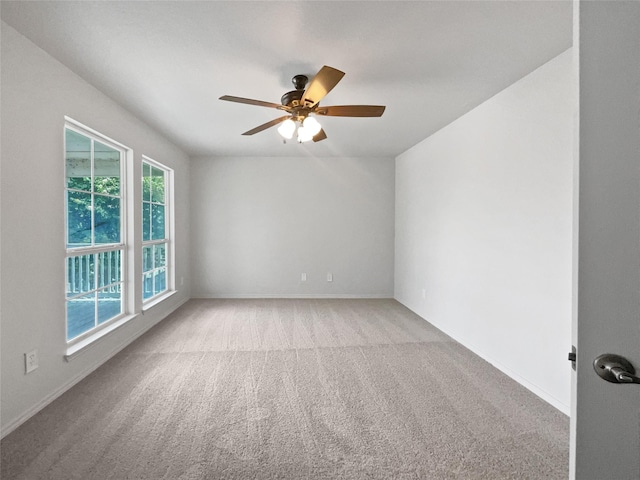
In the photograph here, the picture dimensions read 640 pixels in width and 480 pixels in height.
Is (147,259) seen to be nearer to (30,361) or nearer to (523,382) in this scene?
(30,361)

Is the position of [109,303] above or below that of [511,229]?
below

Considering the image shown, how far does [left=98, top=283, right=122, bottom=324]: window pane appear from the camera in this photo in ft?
10.0

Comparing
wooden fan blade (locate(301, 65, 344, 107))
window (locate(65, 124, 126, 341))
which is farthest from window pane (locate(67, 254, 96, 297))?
wooden fan blade (locate(301, 65, 344, 107))

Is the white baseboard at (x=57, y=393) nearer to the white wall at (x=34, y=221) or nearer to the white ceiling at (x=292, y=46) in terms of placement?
the white wall at (x=34, y=221)

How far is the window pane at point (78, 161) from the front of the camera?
258 centimetres

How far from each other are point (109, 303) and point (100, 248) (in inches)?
23.0

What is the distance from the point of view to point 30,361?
6.78 ft

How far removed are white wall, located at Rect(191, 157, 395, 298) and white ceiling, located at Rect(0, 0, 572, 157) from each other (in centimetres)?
228

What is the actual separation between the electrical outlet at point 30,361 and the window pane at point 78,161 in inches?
49.0

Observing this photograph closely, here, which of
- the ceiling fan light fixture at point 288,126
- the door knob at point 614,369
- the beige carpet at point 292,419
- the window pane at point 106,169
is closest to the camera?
the door knob at point 614,369

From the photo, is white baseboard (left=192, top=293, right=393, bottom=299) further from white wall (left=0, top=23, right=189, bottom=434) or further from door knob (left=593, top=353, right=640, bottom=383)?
door knob (left=593, top=353, right=640, bottom=383)

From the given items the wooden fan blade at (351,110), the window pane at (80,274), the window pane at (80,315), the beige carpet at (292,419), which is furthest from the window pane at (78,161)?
the wooden fan blade at (351,110)

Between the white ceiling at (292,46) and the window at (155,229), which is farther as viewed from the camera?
the window at (155,229)

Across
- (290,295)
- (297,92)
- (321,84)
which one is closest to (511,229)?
(321,84)
